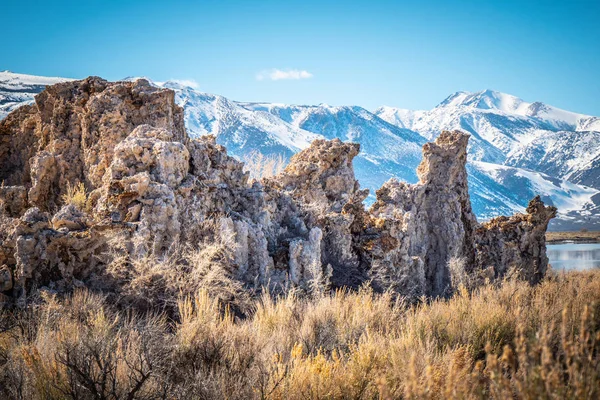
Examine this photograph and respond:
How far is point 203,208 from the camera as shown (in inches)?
258

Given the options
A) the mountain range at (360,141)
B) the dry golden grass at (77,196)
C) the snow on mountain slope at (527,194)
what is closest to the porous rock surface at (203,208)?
the dry golden grass at (77,196)

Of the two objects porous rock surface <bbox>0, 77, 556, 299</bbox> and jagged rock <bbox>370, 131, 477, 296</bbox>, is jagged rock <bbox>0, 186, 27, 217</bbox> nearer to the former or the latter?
porous rock surface <bbox>0, 77, 556, 299</bbox>

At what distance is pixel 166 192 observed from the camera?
239 inches

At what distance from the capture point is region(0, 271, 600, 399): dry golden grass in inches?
95.1

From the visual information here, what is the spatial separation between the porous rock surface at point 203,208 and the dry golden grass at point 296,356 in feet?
3.37

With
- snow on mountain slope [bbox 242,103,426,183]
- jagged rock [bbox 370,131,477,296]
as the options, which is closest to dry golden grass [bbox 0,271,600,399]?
jagged rock [bbox 370,131,477,296]

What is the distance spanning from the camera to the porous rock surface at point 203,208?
18.2 feet

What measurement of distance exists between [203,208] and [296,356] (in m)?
3.53

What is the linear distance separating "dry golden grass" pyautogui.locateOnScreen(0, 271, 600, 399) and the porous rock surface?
103cm

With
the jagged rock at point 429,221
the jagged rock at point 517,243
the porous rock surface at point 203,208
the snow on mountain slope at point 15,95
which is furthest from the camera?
the snow on mountain slope at point 15,95

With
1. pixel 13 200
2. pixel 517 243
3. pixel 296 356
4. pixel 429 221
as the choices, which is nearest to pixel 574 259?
pixel 517 243

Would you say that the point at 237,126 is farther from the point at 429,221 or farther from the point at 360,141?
the point at 429,221

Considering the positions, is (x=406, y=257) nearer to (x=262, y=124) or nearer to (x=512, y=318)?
(x=512, y=318)

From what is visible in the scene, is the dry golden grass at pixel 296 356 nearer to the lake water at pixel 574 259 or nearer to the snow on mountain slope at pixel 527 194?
the lake water at pixel 574 259
